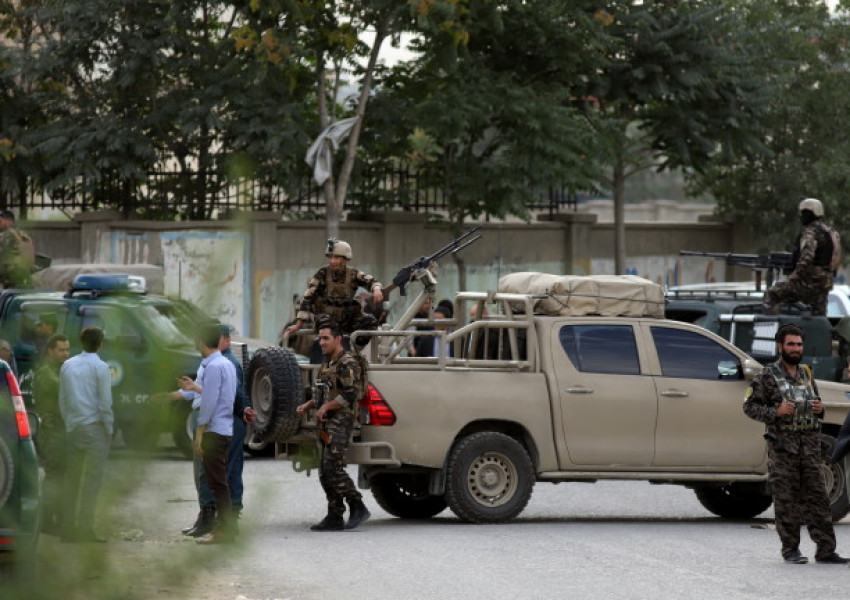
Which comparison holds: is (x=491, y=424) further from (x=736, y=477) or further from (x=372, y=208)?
(x=372, y=208)

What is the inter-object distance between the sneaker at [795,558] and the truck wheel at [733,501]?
10.2ft

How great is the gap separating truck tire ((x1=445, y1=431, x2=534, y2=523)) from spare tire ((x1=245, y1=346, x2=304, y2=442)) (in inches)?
50.4

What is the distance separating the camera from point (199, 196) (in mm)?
27641

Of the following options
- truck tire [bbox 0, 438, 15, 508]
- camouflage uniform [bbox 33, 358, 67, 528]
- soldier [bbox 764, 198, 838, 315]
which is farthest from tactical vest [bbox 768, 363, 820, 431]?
truck tire [bbox 0, 438, 15, 508]

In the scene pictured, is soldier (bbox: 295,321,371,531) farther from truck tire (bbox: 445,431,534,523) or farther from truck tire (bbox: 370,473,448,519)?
truck tire (bbox: 370,473,448,519)

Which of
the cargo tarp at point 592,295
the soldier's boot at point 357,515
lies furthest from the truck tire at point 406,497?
the cargo tarp at point 592,295

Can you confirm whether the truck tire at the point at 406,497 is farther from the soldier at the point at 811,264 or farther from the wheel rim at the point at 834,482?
the soldier at the point at 811,264

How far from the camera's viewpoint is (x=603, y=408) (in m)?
13.4

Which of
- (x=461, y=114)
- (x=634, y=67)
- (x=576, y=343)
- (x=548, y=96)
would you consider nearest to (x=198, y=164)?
(x=461, y=114)

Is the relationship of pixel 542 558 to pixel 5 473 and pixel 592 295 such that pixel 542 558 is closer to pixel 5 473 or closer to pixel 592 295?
pixel 592 295

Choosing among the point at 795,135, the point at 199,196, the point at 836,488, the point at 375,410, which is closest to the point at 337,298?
the point at 375,410

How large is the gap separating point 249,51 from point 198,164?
1907 mm

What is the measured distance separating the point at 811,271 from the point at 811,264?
7 cm

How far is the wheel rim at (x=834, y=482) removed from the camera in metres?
13.7
